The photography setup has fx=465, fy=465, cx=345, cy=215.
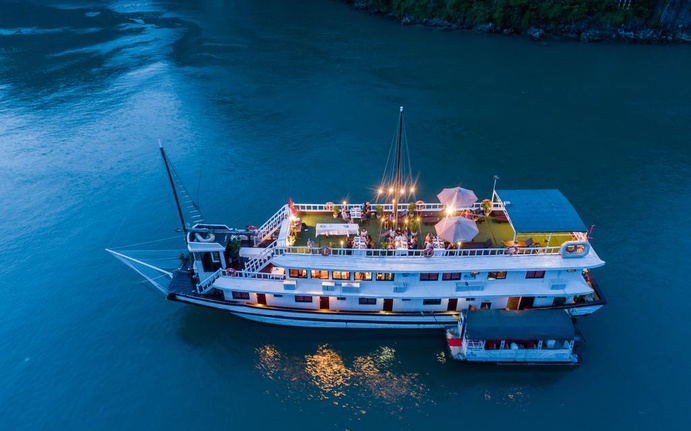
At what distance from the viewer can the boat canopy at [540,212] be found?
2986 cm

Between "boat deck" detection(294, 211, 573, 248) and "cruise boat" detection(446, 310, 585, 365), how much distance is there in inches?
191

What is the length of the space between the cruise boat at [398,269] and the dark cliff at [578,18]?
7322cm

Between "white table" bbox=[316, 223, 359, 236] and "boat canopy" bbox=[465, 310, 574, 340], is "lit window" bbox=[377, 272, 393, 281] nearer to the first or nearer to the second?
"white table" bbox=[316, 223, 359, 236]

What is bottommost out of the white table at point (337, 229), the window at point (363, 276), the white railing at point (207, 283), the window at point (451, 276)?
the white railing at point (207, 283)

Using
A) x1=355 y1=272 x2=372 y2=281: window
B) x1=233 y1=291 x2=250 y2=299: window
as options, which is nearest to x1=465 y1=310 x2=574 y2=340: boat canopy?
x1=355 y1=272 x2=372 y2=281: window

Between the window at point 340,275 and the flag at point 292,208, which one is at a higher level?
the flag at point 292,208

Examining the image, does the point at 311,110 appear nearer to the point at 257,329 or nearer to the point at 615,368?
the point at 257,329

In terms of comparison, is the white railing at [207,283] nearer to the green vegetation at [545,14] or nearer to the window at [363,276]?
the window at [363,276]

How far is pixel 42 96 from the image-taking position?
69375 millimetres

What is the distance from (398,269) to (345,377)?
7.70 m

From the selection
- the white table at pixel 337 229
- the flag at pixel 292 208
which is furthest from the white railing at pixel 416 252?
the flag at pixel 292 208

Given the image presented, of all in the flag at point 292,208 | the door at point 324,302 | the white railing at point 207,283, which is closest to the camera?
the white railing at point 207,283

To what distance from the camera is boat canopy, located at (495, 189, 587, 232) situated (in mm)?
29859

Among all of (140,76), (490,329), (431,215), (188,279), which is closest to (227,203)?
(188,279)
